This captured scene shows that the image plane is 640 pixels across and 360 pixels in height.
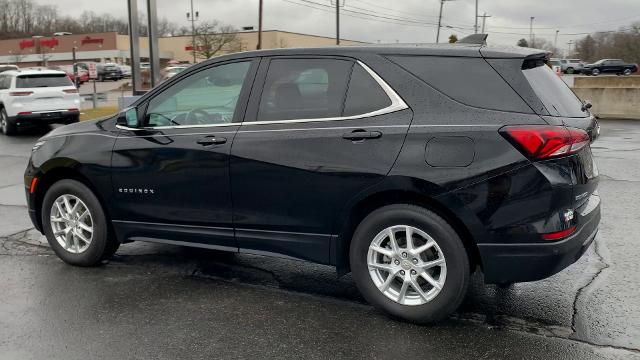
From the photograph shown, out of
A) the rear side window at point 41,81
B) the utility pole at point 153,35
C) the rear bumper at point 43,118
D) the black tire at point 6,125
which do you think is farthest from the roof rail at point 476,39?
the black tire at point 6,125

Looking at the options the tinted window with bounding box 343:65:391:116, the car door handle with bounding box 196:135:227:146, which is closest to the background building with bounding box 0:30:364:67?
the car door handle with bounding box 196:135:227:146

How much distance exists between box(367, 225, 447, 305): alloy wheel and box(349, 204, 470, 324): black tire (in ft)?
0.09

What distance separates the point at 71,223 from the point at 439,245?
3.11m

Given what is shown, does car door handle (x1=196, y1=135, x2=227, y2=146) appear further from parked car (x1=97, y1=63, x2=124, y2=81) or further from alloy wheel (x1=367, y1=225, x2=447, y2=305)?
parked car (x1=97, y1=63, x2=124, y2=81)

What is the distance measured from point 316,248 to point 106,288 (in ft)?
5.62

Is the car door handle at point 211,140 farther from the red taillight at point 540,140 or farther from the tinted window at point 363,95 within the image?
the red taillight at point 540,140

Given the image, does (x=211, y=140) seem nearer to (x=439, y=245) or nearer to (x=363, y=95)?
(x=363, y=95)

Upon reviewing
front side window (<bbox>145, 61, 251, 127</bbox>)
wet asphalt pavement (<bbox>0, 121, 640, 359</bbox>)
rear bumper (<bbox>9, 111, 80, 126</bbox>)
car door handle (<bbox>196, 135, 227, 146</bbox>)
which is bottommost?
wet asphalt pavement (<bbox>0, 121, 640, 359</bbox>)

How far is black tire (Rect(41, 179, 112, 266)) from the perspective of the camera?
186 inches

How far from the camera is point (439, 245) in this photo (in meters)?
3.49

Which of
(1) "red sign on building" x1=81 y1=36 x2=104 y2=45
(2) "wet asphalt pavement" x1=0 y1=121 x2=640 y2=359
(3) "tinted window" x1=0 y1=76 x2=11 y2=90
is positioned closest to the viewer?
(2) "wet asphalt pavement" x1=0 y1=121 x2=640 y2=359

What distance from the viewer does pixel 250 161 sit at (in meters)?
3.98

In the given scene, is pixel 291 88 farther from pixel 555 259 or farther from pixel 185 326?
pixel 555 259

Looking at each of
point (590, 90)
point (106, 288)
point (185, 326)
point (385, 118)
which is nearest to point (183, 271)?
point (106, 288)
